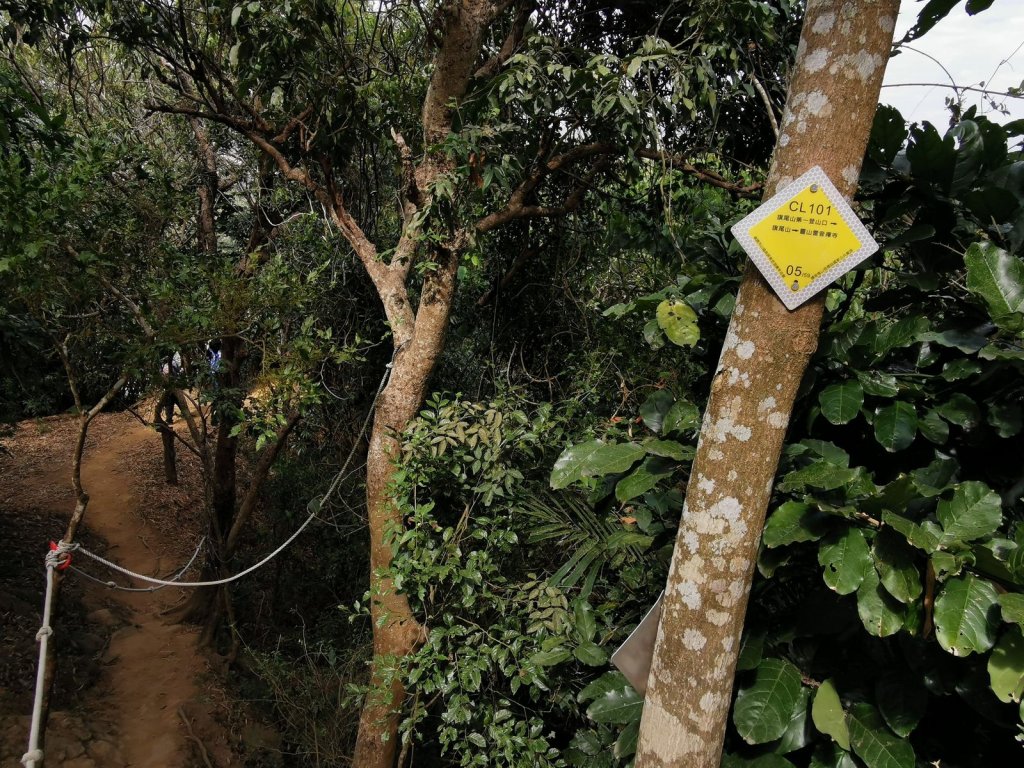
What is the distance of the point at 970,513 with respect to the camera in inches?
57.3

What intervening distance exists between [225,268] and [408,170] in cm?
149

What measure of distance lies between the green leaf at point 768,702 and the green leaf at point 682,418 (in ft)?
2.18

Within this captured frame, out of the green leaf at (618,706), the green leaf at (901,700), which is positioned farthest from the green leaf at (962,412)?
the green leaf at (618,706)

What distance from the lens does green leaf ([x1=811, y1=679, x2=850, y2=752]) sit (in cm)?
160

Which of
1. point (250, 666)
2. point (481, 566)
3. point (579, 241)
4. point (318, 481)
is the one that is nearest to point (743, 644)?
point (481, 566)

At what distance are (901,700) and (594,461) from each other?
938mm

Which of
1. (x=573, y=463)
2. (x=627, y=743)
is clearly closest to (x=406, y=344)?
(x=573, y=463)

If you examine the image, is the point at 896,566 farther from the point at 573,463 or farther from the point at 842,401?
the point at 573,463

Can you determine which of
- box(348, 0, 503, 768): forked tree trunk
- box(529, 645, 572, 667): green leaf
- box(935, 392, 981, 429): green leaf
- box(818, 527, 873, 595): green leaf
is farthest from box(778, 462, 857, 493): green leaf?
box(348, 0, 503, 768): forked tree trunk

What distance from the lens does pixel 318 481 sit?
577cm

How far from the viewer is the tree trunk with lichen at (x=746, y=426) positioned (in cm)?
148

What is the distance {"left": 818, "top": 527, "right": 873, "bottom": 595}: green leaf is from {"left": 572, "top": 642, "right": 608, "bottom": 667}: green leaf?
3.33ft

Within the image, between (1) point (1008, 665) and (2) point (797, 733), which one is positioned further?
(2) point (797, 733)

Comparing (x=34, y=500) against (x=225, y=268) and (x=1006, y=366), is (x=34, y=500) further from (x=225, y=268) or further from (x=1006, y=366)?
(x=1006, y=366)
